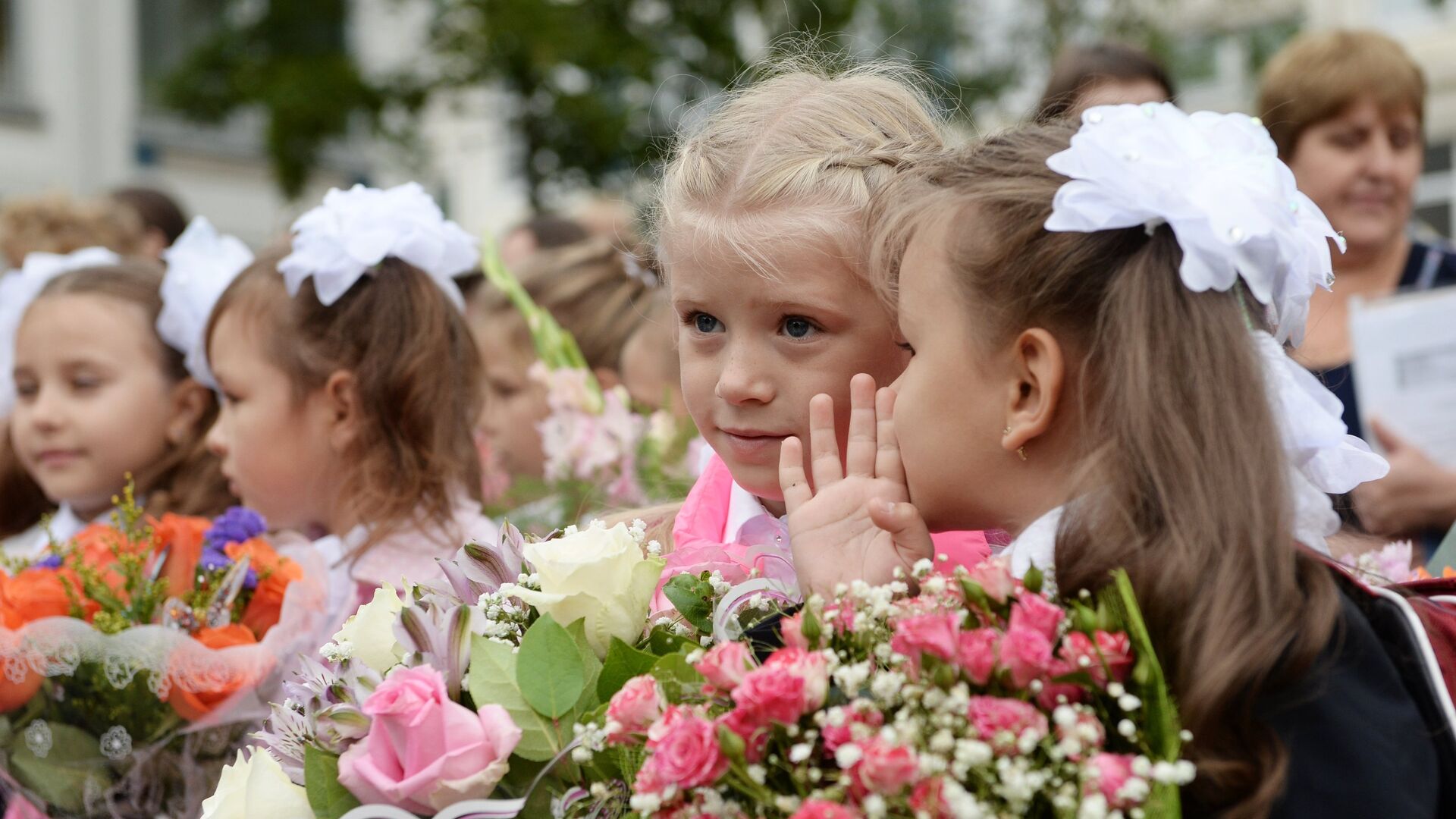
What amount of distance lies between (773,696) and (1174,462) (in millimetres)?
567

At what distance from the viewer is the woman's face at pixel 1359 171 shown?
4.56 metres

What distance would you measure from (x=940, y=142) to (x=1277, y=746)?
55.2 inches

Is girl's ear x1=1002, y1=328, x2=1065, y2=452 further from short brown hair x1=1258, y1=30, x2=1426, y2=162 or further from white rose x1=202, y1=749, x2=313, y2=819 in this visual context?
short brown hair x1=1258, y1=30, x2=1426, y2=162

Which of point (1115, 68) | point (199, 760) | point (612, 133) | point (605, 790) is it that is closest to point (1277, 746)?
point (605, 790)

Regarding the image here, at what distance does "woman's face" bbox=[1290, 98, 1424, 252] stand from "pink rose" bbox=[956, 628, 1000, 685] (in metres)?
3.30

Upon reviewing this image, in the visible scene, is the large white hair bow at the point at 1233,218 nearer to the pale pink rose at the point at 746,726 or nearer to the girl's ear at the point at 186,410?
the pale pink rose at the point at 746,726

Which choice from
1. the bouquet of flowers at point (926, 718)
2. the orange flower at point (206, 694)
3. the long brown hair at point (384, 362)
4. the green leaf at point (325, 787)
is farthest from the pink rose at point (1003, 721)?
the long brown hair at point (384, 362)

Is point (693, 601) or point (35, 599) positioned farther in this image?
point (35, 599)

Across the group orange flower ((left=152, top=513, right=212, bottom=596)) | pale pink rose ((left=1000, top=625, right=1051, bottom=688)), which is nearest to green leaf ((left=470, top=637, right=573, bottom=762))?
pale pink rose ((left=1000, top=625, right=1051, bottom=688))

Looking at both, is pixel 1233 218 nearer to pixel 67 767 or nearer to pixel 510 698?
pixel 510 698

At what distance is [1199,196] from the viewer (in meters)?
1.90

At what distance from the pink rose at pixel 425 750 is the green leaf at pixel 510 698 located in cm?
2

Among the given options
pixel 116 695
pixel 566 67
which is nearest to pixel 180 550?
pixel 116 695

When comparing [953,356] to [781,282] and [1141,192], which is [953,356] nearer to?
[1141,192]
